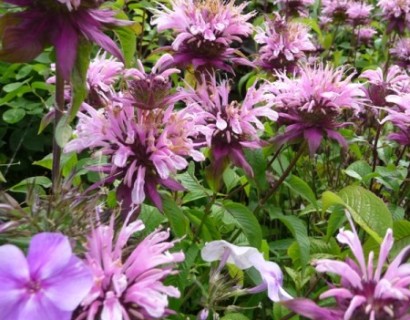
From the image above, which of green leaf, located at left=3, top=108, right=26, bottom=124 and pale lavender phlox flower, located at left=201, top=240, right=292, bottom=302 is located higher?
pale lavender phlox flower, located at left=201, top=240, right=292, bottom=302

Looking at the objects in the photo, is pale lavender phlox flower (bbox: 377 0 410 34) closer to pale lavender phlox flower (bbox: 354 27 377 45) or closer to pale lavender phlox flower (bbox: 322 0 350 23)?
Answer: pale lavender phlox flower (bbox: 322 0 350 23)

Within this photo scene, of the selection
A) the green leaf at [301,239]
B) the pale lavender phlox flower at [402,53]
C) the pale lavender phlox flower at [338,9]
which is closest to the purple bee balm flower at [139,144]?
the green leaf at [301,239]

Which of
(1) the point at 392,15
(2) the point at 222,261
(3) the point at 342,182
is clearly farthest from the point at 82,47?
(1) the point at 392,15

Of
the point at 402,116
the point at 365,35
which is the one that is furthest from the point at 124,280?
the point at 365,35

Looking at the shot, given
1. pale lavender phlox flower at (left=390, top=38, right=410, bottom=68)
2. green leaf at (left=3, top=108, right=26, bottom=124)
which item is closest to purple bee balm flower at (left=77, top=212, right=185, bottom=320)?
green leaf at (left=3, top=108, right=26, bottom=124)

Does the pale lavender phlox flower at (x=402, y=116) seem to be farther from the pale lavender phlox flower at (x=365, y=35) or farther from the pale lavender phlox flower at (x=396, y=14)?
the pale lavender phlox flower at (x=365, y=35)

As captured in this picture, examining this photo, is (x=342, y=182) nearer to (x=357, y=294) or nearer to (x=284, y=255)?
(x=284, y=255)
